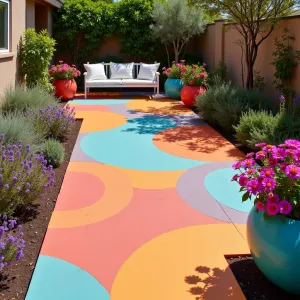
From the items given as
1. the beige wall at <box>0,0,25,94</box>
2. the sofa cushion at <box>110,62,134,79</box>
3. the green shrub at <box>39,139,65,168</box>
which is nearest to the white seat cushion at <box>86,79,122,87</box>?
the sofa cushion at <box>110,62,134,79</box>

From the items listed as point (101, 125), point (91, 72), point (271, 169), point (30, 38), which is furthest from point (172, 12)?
point (271, 169)

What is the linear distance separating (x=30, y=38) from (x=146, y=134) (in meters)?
4.08

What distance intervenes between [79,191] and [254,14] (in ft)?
20.5

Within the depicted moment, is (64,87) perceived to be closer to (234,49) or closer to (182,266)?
(234,49)

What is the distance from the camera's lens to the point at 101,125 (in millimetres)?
8414

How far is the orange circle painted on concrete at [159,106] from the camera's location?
10.1 metres

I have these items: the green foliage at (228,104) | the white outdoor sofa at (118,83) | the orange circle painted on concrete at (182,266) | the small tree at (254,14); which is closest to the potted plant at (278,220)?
the orange circle painted on concrete at (182,266)

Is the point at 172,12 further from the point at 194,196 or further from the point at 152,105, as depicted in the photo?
the point at 194,196

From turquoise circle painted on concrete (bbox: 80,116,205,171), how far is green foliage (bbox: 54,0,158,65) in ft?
21.3

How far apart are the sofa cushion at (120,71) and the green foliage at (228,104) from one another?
190 inches

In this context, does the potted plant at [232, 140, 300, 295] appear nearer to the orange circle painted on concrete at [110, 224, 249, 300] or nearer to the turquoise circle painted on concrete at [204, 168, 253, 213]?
the orange circle painted on concrete at [110, 224, 249, 300]

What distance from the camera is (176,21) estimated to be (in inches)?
515

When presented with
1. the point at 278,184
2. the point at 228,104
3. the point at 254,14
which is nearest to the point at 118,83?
the point at 254,14

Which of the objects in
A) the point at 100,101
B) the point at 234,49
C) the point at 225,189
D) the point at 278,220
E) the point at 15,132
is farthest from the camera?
the point at 100,101
